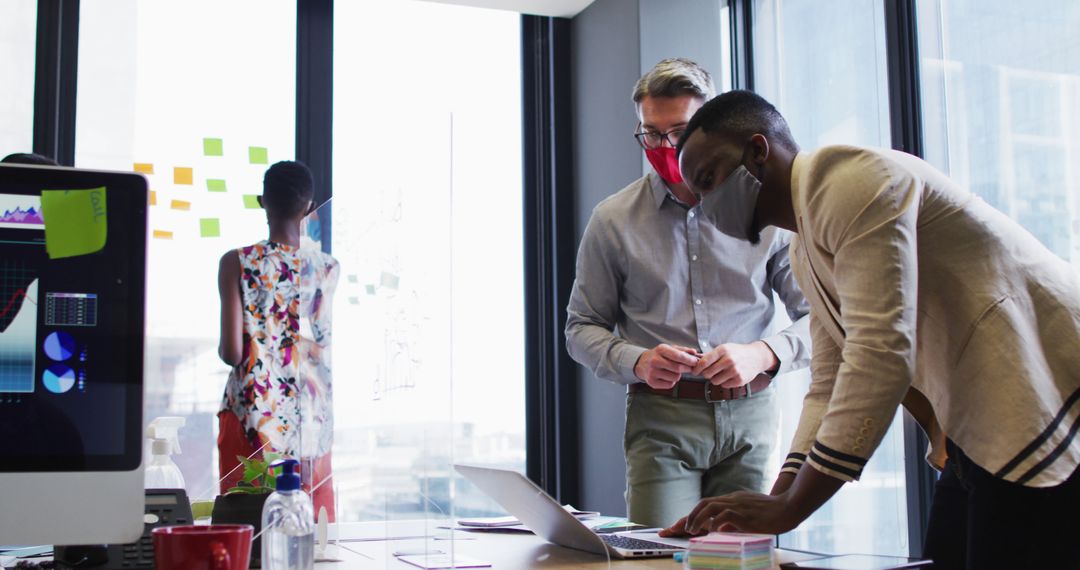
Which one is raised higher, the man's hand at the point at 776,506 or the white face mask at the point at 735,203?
the white face mask at the point at 735,203

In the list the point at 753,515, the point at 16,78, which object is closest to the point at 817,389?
the point at 753,515

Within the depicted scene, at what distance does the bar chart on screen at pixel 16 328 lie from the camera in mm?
1183

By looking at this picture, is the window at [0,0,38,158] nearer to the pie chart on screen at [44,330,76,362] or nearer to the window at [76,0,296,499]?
the window at [76,0,296,499]

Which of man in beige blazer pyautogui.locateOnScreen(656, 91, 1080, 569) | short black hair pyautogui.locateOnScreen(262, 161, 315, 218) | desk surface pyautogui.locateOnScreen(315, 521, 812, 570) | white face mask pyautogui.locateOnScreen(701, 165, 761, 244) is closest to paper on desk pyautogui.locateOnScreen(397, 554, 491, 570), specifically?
desk surface pyautogui.locateOnScreen(315, 521, 812, 570)

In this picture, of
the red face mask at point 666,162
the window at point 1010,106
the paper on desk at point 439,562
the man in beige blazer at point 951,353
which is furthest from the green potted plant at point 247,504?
the window at point 1010,106

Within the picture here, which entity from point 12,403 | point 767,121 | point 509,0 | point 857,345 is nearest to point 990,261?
point 857,345

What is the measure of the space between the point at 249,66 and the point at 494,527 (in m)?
2.55

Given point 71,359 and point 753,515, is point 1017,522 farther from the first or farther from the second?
point 71,359

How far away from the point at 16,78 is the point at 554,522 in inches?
115

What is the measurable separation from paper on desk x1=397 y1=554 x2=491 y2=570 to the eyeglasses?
3.80ft

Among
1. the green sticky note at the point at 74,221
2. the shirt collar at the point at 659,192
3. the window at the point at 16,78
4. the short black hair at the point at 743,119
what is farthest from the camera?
the window at the point at 16,78

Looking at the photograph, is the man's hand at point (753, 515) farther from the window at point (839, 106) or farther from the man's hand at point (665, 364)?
the window at point (839, 106)

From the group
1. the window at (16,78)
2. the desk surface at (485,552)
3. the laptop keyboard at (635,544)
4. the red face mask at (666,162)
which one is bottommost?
the desk surface at (485,552)

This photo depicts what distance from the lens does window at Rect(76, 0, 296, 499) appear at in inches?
138
